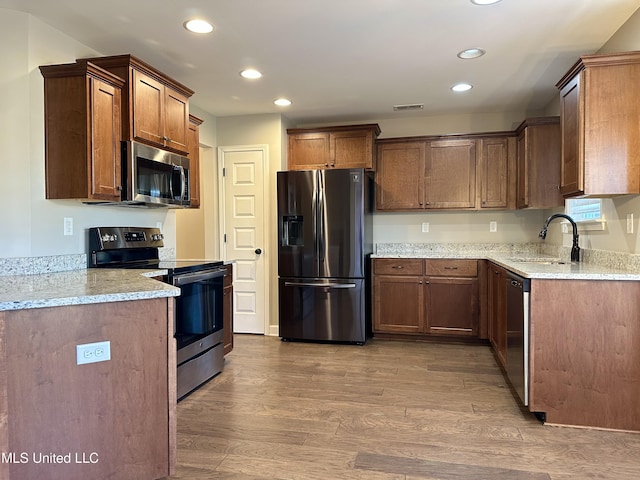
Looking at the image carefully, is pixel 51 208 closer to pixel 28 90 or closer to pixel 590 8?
pixel 28 90

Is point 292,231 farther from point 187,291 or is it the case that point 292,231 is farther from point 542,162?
point 542,162

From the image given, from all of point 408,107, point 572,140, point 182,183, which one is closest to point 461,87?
point 408,107

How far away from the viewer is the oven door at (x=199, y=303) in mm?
2797

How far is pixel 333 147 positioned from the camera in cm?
458

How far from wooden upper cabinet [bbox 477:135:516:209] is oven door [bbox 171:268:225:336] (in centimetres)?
281

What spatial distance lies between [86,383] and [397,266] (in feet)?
10.4

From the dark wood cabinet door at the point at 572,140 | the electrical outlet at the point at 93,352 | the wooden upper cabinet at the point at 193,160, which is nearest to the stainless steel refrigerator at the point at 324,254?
the wooden upper cabinet at the point at 193,160

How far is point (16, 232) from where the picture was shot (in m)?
2.44

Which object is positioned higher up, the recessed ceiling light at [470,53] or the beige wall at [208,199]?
the recessed ceiling light at [470,53]

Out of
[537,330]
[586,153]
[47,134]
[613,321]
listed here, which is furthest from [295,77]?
[613,321]

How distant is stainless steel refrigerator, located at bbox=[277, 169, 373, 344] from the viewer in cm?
417

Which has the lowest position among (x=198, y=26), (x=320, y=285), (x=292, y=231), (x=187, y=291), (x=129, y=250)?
(x=320, y=285)

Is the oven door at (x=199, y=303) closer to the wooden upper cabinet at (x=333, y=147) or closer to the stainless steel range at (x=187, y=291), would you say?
the stainless steel range at (x=187, y=291)

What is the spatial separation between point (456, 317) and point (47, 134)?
3689mm
